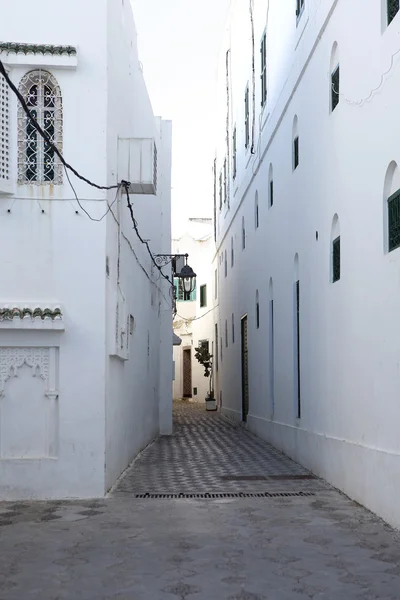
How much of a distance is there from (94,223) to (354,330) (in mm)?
2944

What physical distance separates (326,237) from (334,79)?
1842 millimetres

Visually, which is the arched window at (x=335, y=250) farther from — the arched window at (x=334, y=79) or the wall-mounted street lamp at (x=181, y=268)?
the wall-mounted street lamp at (x=181, y=268)

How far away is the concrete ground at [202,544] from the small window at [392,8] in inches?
173

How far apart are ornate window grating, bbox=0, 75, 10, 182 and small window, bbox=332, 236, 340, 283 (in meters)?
3.71

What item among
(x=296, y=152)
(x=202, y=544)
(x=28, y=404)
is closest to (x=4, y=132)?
(x=28, y=404)

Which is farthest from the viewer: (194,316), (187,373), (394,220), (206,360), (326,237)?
(187,373)

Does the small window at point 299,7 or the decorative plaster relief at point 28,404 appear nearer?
the decorative plaster relief at point 28,404

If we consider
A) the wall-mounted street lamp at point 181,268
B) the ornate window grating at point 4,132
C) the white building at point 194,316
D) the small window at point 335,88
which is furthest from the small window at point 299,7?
the white building at point 194,316

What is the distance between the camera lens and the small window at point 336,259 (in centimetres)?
941

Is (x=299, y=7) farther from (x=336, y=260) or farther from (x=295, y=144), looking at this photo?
(x=336, y=260)

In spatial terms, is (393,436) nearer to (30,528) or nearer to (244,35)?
(30,528)

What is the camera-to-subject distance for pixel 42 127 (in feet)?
29.0

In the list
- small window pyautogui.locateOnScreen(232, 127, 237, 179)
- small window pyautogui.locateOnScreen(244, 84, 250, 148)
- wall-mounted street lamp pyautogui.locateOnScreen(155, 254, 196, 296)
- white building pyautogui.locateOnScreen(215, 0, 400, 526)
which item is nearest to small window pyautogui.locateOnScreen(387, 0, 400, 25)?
white building pyautogui.locateOnScreen(215, 0, 400, 526)

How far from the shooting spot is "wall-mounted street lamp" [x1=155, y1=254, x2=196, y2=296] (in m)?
16.4
